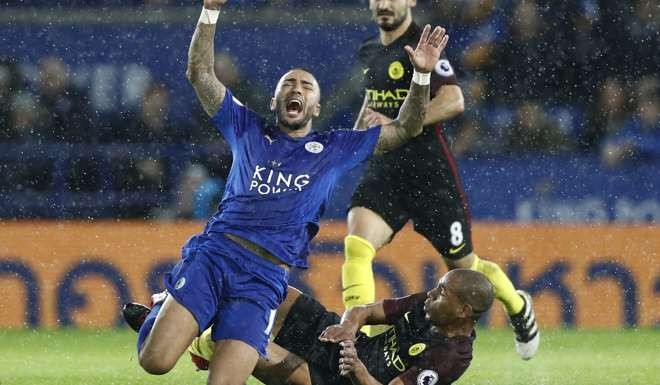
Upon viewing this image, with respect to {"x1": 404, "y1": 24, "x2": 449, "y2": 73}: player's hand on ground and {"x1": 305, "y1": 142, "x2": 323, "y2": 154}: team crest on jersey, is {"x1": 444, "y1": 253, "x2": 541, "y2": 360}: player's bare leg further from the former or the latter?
{"x1": 404, "y1": 24, "x2": 449, "y2": 73}: player's hand on ground

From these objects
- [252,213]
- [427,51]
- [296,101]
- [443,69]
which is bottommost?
[443,69]

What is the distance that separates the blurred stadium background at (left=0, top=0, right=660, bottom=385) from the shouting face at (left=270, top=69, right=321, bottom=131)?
2.68 metres

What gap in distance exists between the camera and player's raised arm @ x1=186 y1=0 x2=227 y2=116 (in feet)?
19.9

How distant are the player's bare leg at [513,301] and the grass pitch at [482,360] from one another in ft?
0.40

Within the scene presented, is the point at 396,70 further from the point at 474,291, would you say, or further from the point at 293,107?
the point at 474,291

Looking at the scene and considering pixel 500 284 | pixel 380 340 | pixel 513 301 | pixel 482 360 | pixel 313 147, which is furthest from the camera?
pixel 482 360

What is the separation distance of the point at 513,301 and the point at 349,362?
2.63 metres

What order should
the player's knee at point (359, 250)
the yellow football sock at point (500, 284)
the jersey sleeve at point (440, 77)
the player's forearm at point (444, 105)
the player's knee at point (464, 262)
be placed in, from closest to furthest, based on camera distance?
the player's knee at point (359, 250) → the player's forearm at point (444, 105) → the jersey sleeve at point (440, 77) → the player's knee at point (464, 262) → the yellow football sock at point (500, 284)

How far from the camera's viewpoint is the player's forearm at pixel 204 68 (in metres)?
6.11

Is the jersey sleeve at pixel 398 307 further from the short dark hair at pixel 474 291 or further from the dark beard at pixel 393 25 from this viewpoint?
the dark beard at pixel 393 25

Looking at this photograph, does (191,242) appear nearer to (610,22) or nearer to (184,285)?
(184,285)

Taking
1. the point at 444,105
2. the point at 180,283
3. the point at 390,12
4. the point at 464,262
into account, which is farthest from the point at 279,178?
the point at 464,262

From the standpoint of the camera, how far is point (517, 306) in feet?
27.1

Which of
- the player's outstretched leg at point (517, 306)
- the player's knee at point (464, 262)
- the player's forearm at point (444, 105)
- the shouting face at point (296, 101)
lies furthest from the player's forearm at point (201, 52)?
the player's outstretched leg at point (517, 306)
